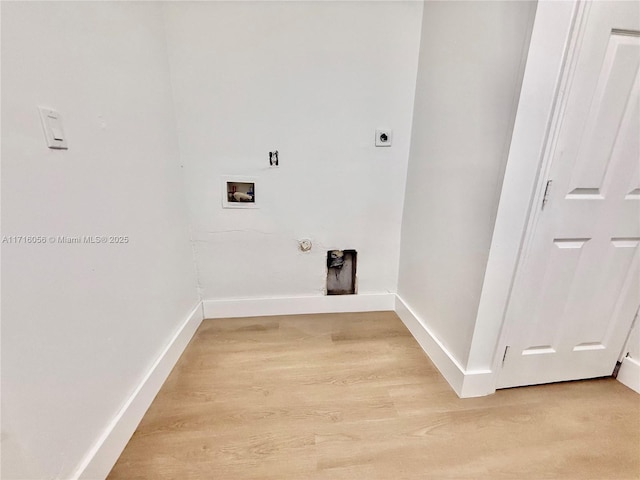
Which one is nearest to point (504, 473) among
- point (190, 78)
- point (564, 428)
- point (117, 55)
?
point (564, 428)

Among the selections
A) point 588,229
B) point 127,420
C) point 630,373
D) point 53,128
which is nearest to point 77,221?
point 53,128

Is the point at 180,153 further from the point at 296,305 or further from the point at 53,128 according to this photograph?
the point at 296,305

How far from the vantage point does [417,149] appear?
5.37 feet

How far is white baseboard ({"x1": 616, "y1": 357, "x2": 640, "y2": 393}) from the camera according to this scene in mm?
1285

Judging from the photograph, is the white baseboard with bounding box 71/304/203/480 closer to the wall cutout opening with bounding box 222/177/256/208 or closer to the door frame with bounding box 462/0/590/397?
the wall cutout opening with bounding box 222/177/256/208

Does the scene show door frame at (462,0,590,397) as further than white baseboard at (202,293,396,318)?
No

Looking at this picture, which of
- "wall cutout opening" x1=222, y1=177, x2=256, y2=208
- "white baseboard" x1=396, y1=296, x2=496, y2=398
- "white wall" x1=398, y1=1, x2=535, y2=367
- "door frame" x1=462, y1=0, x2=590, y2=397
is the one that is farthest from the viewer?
"wall cutout opening" x1=222, y1=177, x2=256, y2=208

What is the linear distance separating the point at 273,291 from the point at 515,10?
1.83 metres

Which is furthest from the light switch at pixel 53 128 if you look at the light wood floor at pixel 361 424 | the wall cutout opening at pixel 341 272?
the wall cutout opening at pixel 341 272

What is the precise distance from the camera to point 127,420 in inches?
41.0

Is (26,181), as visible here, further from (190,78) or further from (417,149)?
(417,149)

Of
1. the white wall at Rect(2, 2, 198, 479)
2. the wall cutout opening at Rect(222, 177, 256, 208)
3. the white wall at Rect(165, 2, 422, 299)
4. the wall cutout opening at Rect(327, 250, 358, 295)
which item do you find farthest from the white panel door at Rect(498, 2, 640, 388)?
the white wall at Rect(2, 2, 198, 479)

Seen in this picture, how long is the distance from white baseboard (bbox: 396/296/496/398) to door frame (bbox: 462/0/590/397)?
10mm

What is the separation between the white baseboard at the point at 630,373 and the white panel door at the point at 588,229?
5 centimetres
